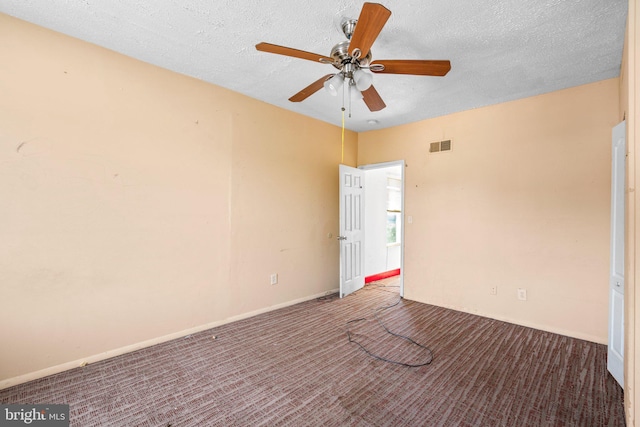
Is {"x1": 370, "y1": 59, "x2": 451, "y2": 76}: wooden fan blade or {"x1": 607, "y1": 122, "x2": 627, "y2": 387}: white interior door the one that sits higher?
{"x1": 370, "y1": 59, "x2": 451, "y2": 76}: wooden fan blade

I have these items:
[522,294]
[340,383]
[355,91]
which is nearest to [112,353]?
[340,383]

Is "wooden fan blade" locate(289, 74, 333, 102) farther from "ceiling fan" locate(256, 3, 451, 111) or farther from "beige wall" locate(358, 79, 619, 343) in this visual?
"beige wall" locate(358, 79, 619, 343)

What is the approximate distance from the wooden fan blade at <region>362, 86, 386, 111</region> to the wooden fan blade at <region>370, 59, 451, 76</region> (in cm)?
28

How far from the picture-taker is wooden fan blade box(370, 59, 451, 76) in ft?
5.84

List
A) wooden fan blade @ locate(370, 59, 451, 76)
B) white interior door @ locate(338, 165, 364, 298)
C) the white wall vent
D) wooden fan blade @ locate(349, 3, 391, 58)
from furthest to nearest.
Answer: white interior door @ locate(338, 165, 364, 298) → the white wall vent → wooden fan blade @ locate(370, 59, 451, 76) → wooden fan blade @ locate(349, 3, 391, 58)

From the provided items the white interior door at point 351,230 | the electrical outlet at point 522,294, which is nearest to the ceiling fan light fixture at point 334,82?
the white interior door at point 351,230

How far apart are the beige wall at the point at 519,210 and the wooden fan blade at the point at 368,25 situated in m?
2.50

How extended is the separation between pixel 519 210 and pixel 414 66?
→ 236 centimetres

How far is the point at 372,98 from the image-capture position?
230 centimetres

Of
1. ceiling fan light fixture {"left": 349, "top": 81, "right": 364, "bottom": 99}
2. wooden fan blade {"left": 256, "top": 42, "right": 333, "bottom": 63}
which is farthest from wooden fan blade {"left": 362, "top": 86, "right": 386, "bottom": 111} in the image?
wooden fan blade {"left": 256, "top": 42, "right": 333, "bottom": 63}

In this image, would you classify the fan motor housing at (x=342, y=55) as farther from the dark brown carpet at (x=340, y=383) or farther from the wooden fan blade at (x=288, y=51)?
the dark brown carpet at (x=340, y=383)

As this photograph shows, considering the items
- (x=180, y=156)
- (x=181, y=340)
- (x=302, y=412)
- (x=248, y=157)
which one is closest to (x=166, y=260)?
(x=181, y=340)

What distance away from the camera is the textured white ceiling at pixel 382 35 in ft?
6.08

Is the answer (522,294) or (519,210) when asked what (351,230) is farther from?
(522,294)
